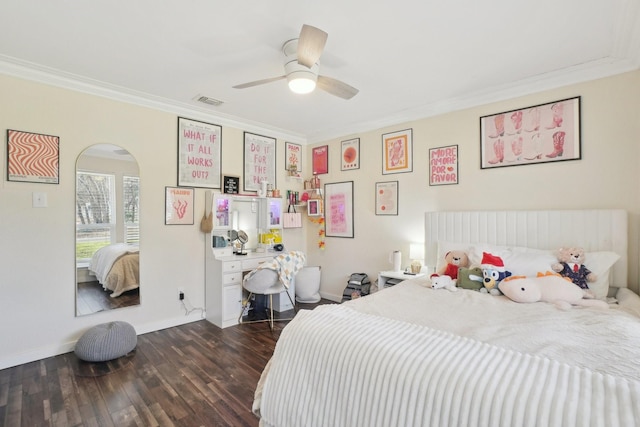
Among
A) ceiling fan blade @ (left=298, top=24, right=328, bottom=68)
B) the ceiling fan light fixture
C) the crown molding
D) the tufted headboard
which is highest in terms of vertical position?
the crown molding

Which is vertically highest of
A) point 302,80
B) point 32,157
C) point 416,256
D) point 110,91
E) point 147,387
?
point 110,91

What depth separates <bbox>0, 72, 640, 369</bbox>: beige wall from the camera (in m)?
2.54

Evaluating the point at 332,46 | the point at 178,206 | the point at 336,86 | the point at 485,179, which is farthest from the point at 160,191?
the point at 485,179

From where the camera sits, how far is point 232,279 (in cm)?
354

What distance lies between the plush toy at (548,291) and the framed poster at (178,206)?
3332 millimetres

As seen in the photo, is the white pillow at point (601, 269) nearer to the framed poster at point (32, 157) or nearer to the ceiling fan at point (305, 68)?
the ceiling fan at point (305, 68)

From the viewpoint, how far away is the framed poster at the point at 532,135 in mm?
2705

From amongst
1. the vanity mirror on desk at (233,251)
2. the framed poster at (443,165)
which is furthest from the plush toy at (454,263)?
the vanity mirror on desk at (233,251)

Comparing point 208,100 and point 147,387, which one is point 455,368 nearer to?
point 147,387

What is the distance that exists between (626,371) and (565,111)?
2434 mm

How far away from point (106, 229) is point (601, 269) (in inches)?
173

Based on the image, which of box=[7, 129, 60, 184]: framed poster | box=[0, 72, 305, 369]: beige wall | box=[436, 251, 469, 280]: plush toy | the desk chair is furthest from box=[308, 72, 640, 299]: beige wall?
box=[7, 129, 60, 184]: framed poster

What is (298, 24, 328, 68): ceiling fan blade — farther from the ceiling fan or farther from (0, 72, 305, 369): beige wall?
(0, 72, 305, 369): beige wall

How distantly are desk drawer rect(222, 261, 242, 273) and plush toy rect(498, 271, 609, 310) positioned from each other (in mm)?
2713
